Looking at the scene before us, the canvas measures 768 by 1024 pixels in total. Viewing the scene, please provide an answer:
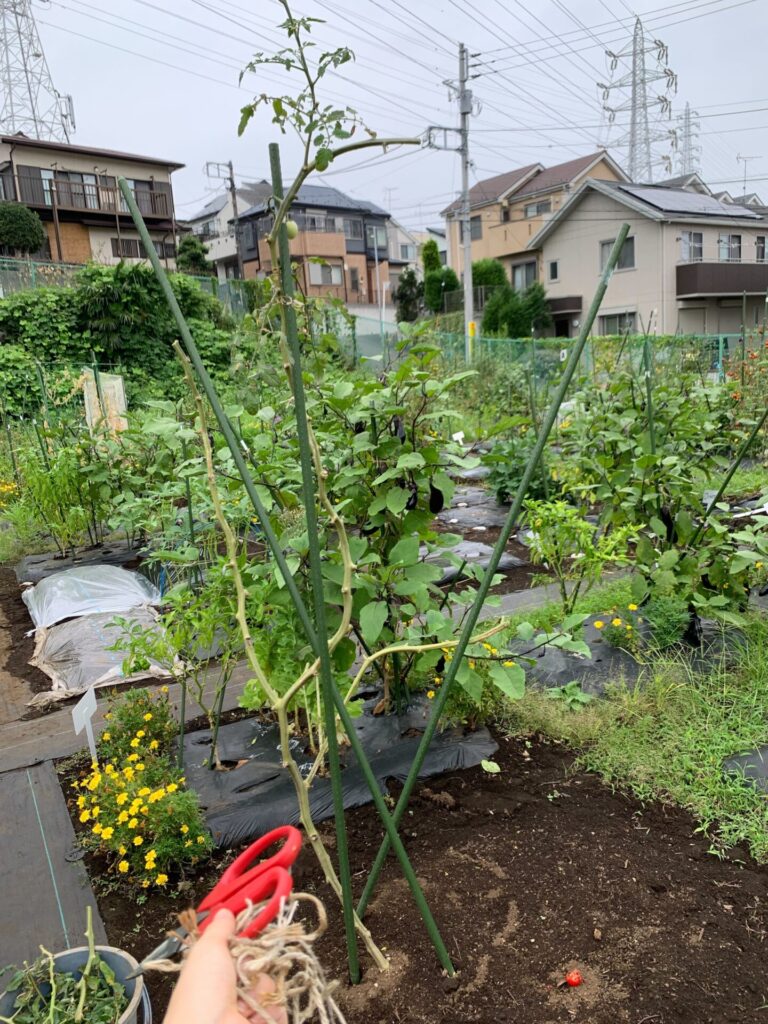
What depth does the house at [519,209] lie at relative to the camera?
26984mm

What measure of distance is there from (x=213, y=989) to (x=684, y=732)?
210 centimetres

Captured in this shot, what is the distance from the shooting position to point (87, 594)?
396cm

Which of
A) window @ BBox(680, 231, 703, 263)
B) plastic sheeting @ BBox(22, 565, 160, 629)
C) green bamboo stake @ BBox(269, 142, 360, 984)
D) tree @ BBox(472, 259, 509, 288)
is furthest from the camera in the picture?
tree @ BBox(472, 259, 509, 288)

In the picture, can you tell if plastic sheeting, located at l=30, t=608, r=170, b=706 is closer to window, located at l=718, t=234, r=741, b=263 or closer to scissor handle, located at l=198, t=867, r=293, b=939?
scissor handle, located at l=198, t=867, r=293, b=939

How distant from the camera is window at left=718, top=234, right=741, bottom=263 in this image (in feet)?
73.8

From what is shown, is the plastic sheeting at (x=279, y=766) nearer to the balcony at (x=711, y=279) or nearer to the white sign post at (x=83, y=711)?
the white sign post at (x=83, y=711)

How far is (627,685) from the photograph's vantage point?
2680 mm

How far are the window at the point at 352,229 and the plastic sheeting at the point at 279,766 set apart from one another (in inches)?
1423

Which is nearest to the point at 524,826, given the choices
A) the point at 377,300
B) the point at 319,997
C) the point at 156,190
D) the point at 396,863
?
the point at 396,863

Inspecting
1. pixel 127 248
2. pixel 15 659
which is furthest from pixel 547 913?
pixel 127 248

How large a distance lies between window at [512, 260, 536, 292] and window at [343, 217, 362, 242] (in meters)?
11.6

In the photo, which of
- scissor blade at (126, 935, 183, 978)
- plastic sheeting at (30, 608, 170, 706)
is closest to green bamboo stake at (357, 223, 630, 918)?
scissor blade at (126, 935, 183, 978)

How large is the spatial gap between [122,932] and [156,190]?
2500 cm

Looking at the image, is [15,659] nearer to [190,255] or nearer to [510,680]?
[510,680]
